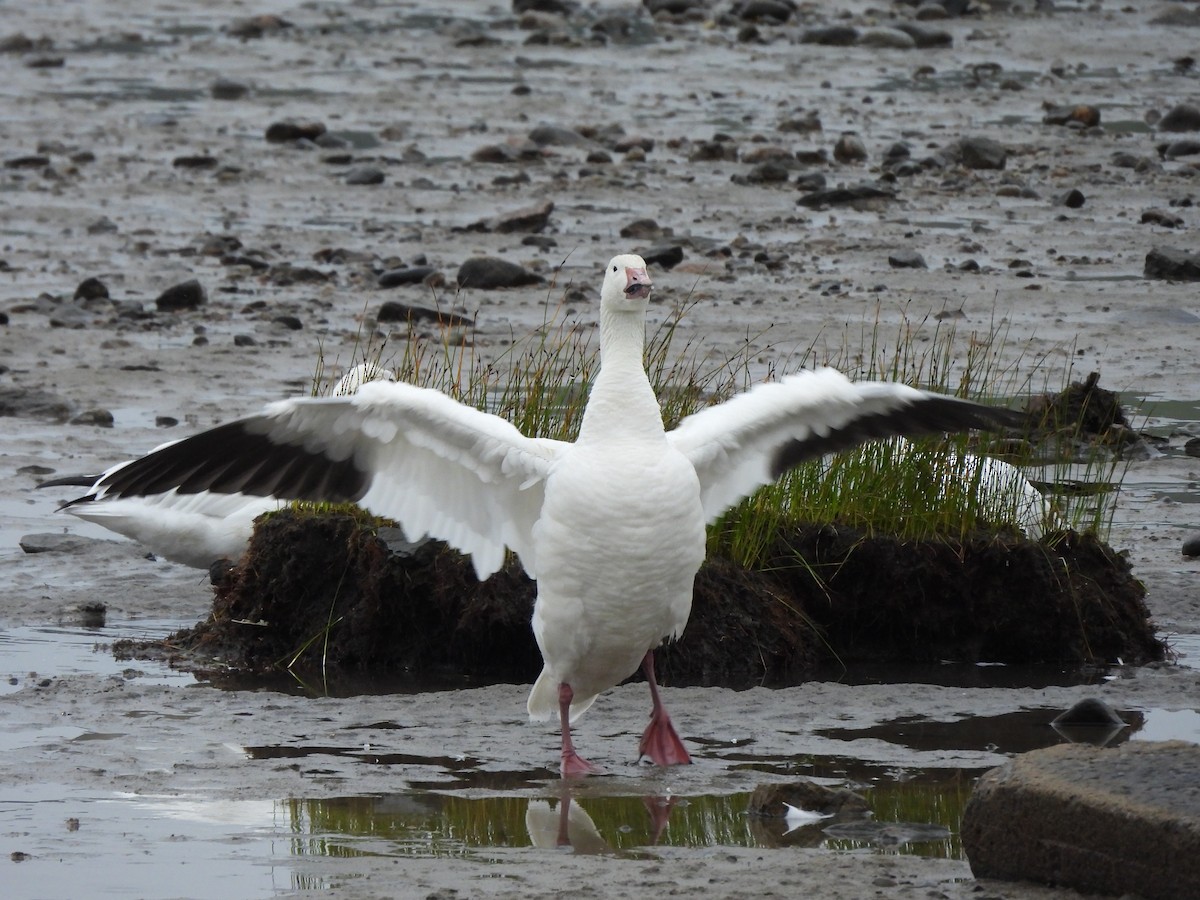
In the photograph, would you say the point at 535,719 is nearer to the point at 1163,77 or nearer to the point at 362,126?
the point at 362,126

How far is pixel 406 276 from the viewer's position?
1633 cm

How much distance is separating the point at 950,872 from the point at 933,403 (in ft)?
8.02

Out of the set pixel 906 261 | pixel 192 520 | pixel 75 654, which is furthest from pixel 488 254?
pixel 75 654

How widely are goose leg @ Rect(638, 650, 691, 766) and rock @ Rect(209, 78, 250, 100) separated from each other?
2056 centimetres

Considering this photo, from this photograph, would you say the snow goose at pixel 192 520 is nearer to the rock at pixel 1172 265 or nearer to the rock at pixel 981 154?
the rock at pixel 1172 265

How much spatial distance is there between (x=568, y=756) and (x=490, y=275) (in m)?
9.41

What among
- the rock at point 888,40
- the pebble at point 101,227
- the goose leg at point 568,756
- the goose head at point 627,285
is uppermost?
the rock at point 888,40

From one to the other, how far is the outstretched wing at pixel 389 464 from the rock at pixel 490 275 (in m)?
8.44

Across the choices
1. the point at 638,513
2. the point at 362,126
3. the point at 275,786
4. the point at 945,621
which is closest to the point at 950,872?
the point at 638,513

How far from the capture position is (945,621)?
909cm

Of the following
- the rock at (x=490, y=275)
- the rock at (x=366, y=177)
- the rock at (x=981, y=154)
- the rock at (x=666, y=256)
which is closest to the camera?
the rock at (x=490, y=275)

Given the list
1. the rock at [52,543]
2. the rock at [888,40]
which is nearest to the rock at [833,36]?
the rock at [888,40]

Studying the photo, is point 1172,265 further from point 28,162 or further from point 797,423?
point 28,162

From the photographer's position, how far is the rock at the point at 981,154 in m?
20.8
